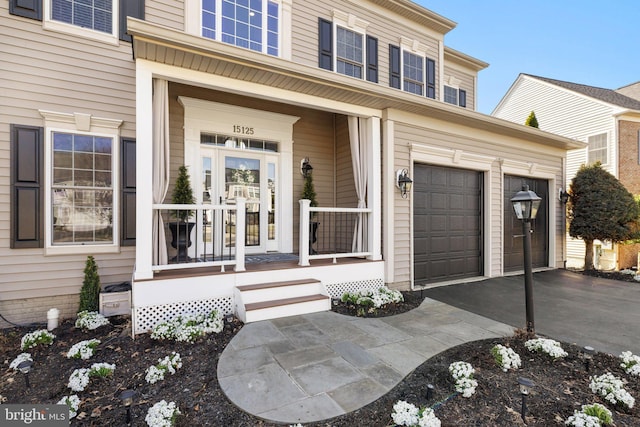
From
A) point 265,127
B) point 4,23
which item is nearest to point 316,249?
point 265,127

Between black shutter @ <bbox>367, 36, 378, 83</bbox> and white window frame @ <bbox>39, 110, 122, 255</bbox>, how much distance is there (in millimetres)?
4893

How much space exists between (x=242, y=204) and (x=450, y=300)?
362cm

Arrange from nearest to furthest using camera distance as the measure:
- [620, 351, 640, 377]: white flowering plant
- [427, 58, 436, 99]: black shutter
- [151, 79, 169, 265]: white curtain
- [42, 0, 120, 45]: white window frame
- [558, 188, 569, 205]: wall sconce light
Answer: [620, 351, 640, 377]: white flowering plant < [151, 79, 169, 265]: white curtain < [42, 0, 120, 45]: white window frame < [427, 58, 436, 99]: black shutter < [558, 188, 569, 205]: wall sconce light

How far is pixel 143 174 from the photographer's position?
3.59m

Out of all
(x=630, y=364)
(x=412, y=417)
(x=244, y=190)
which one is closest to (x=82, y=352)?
(x=412, y=417)

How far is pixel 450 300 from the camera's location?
4949mm

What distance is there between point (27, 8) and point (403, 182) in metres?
5.83

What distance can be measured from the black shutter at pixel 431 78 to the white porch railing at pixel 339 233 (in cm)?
400

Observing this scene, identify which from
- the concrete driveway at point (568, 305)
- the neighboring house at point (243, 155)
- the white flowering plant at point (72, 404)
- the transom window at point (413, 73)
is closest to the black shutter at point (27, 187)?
the neighboring house at point (243, 155)

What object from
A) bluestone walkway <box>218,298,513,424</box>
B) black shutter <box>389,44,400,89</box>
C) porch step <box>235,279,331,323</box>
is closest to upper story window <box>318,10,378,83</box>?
black shutter <box>389,44,400,89</box>

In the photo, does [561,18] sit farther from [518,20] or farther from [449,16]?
[449,16]

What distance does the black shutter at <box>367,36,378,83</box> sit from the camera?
6.64 m

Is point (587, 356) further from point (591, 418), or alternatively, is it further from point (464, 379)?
point (464, 379)
